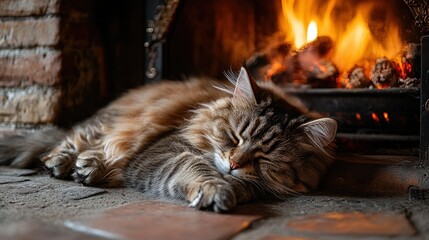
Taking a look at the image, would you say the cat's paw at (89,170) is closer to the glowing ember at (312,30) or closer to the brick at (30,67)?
the brick at (30,67)

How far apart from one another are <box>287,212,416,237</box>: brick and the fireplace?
47 centimetres

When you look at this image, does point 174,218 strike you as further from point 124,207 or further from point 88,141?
point 88,141

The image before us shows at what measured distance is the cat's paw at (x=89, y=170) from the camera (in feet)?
6.08

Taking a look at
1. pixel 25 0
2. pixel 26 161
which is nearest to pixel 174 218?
pixel 26 161

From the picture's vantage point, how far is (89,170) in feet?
6.12

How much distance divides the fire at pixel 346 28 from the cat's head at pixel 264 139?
0.57 metres

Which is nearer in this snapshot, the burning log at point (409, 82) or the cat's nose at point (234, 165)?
the cat's nose at point (234, 165)

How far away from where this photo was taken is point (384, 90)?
6.63 feet

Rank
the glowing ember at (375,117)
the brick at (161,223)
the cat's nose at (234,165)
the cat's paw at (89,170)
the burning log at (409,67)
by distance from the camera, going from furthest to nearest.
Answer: the glowing ember at (375,117), the burning log at (409,67), the cat's paw at (89,170), the cat's nose at (234,165), the brick at (161,223)

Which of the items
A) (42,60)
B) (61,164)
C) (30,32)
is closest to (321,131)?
(61,164)

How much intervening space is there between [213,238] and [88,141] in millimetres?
1128

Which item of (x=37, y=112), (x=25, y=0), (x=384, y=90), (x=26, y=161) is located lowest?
(x=26, y=161)

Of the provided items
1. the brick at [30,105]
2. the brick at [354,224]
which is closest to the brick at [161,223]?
the brick at [354,224]

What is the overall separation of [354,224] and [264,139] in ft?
1.56
